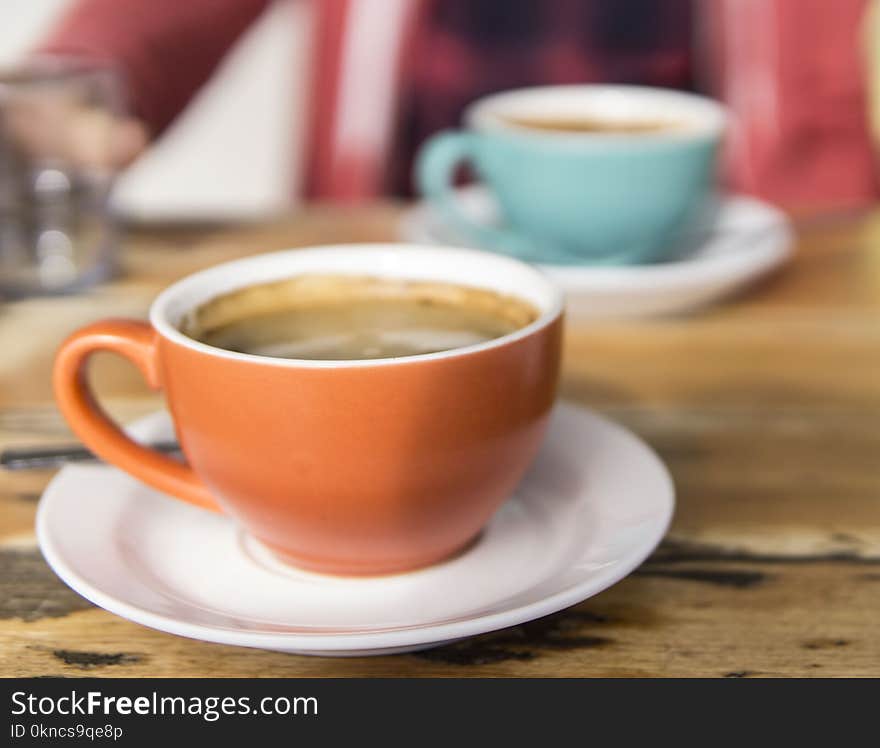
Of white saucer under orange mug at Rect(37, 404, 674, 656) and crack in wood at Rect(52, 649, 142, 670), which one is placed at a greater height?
white saucer under orange mug at Rect(37, 404, 674, 656)

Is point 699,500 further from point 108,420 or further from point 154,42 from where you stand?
point 154,42

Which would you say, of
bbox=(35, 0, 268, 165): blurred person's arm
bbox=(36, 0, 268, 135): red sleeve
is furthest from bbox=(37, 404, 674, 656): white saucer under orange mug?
bbox=(36, 0, 268, 135): red sleeve

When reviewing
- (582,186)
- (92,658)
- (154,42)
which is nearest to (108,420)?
(92,658)

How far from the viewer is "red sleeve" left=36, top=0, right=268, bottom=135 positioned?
4.38 feet

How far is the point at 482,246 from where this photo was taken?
905 mm

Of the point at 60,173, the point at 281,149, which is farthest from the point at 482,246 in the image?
the point at 281,149

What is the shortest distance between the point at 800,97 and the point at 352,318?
3.71ft

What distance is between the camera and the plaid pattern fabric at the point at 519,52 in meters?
1.49

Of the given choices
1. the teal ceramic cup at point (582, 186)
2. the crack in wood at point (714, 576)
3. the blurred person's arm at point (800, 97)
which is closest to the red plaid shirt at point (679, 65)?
the blurred person's arm at point (800, 97)

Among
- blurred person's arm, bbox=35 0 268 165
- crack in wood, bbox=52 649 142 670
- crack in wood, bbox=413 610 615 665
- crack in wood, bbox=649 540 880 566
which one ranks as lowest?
crack in wood, bbox=649 540 880 566

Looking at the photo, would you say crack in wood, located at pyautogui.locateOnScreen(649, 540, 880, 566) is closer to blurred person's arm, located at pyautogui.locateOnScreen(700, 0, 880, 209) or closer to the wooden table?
the wooden table

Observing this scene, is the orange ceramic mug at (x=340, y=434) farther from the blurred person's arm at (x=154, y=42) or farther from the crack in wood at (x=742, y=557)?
the blurred person's arm at (x=154, y=42)

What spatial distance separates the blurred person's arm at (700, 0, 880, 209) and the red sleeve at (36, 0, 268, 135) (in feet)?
2.15
